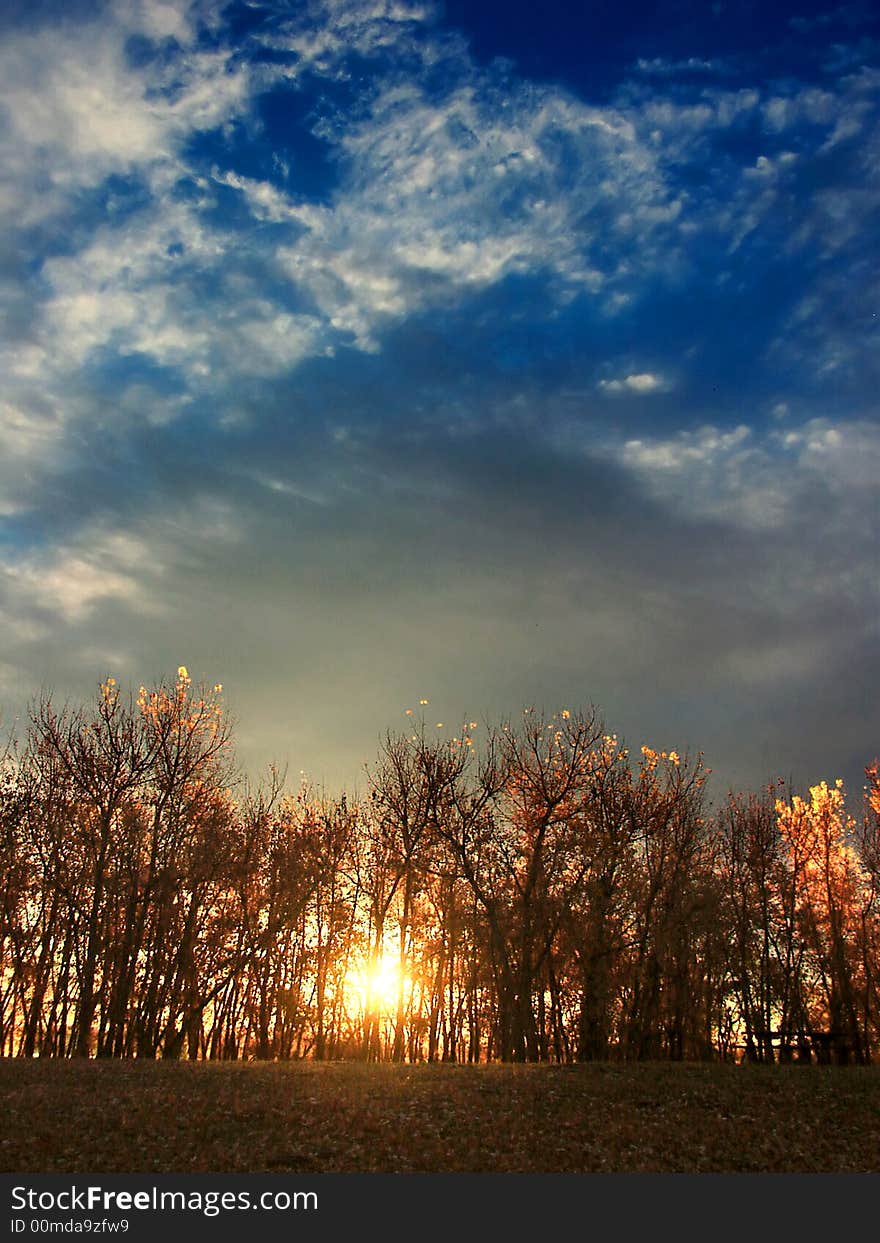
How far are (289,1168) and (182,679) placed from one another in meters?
31.3

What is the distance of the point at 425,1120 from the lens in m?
23.2

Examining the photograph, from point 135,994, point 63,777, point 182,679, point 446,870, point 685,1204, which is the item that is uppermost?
point 182,679

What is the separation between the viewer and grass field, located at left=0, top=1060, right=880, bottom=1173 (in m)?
20.1

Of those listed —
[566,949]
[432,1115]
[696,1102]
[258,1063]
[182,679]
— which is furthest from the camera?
[182,679]

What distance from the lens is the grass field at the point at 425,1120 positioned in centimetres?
2009

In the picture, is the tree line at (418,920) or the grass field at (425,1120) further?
the tree line at (418,920)

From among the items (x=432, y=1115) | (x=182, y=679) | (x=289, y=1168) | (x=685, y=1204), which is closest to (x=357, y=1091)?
(x=432, y=1115)

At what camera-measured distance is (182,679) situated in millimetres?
47656

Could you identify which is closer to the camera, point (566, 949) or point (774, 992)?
point (566, 949)

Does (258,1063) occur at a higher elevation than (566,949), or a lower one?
lower

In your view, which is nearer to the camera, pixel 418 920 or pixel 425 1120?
pixel 425 1120

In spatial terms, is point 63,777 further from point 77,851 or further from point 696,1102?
point 696,1102

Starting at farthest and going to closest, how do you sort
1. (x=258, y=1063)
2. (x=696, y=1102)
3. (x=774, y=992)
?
1. (x=774, y=992)
2. (x=258, y=1063)
3. (x=696, y=1102)

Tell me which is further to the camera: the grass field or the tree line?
the tree line
